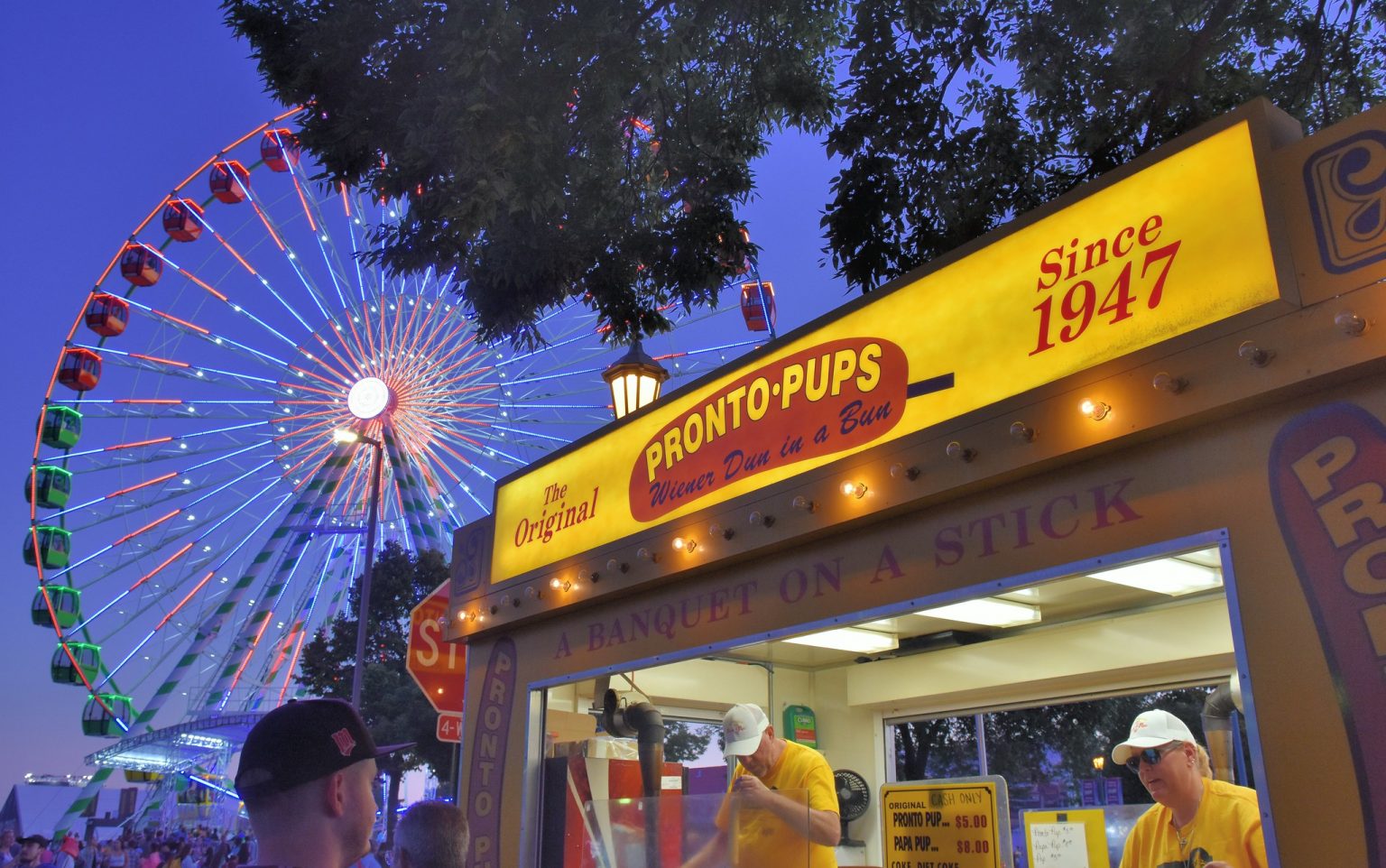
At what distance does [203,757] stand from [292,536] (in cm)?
1732

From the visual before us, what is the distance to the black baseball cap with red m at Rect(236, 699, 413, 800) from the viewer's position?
6.68 feet

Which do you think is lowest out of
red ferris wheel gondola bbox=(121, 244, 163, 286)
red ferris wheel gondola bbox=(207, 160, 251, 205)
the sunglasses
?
the sunglasses

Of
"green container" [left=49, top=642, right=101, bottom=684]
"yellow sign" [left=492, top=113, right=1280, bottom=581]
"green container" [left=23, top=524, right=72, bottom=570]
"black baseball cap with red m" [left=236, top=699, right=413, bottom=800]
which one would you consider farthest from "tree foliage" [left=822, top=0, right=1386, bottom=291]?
"green container" [left=49, top=642, right=101, bottom=684]

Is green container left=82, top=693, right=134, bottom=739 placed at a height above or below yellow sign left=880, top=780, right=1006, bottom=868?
above

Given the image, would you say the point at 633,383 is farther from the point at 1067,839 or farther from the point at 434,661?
the point at 1067,839

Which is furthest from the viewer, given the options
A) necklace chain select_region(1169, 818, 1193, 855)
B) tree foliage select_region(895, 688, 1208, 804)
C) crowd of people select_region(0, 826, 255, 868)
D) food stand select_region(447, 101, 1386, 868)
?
crowd of people select_region(0, 826, 255, 868)

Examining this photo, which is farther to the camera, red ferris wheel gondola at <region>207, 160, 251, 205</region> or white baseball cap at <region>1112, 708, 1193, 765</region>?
red ferris wheel gondola at <region>207, 160, 251, 205</region>

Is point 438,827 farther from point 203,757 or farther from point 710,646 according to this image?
point 203,757

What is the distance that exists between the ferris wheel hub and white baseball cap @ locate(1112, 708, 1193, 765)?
18.8 m

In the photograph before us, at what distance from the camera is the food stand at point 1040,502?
359cm

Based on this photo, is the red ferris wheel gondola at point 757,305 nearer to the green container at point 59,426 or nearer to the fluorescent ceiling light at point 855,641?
the fluorescent ceiling light at point 855,641

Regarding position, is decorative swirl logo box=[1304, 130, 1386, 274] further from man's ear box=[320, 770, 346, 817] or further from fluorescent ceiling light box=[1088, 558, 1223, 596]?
man's ear box=[320, 770, 346, 817]

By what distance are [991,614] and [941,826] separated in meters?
1.82

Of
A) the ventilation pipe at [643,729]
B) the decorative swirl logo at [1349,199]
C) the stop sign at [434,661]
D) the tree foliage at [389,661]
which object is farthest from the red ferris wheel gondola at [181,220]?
the decorative swirl logo at [1349,199]
